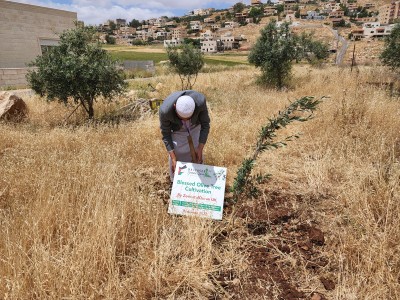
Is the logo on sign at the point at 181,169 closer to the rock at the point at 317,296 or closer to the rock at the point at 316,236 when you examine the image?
the rock at the point at 316,236

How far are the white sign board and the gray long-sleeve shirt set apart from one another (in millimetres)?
598

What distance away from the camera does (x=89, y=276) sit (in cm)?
163

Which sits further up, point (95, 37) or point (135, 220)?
point (95, 37)

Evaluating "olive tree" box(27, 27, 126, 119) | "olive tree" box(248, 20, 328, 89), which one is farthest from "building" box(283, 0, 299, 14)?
"olive tree" box(27, 27, 126, 119)

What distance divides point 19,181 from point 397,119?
226 inches

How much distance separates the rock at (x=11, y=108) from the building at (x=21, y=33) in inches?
487

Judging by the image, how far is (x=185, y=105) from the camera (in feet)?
8.38

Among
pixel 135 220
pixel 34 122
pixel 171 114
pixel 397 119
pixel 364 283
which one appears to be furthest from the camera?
pixel 34 122

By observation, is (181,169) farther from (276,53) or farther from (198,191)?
(276,53)

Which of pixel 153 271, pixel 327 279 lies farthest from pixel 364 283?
pixel 153 271

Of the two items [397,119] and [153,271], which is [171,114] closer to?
[153,271]

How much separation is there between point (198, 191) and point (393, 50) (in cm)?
1137

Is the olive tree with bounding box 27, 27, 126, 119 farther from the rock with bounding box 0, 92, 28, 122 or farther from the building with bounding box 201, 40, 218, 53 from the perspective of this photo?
the building with bounding box 201, 40, 218, 53

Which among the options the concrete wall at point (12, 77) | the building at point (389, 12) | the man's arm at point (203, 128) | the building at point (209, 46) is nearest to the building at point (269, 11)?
the building at point (389, 12)
